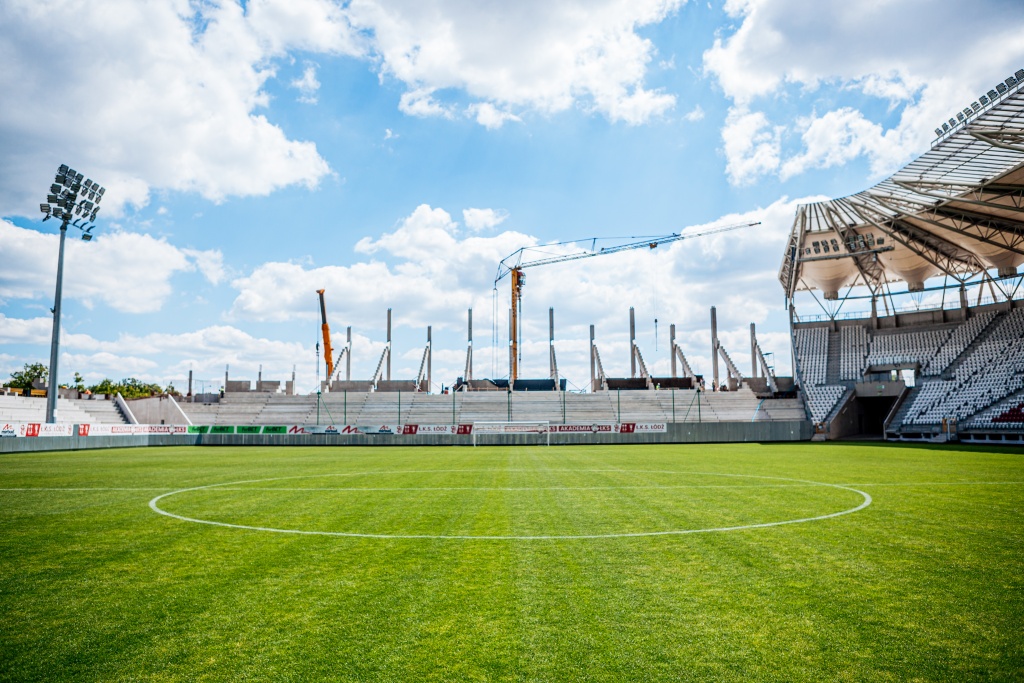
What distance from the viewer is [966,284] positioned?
63.8m

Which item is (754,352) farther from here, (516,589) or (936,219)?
(516,589)

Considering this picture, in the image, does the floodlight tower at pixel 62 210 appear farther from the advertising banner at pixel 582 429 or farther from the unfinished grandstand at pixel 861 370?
the advertising banner at pixel 582 429

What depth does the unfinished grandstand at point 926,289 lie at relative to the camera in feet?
135

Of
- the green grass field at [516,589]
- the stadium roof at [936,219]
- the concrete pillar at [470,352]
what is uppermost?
the stadium roof at [936,219]

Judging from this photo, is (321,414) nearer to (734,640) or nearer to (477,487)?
(477,487)

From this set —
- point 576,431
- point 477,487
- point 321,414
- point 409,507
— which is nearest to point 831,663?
point 409,507

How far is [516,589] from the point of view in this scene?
6910 millimetres

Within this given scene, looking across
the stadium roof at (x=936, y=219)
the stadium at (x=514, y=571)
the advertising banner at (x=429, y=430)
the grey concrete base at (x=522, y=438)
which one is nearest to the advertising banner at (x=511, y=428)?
the grey concrete base at (x=522, y=438)

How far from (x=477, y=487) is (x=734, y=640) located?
12212 mm

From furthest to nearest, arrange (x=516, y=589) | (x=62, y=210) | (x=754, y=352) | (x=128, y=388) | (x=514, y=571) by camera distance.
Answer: (x=128, y=388) < (x=754, y=352) < (x=62, y=210) < (x=514, y=571) < (x=516, y=589)

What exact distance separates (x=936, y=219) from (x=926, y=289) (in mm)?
21390

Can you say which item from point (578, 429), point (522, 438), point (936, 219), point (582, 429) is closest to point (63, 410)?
point (522, 438)

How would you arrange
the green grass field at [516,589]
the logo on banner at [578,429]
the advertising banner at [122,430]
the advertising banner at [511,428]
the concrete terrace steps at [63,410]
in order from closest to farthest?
1. the green grass field at [516,589]
2. the advertising banner at [122,430]
3. the logo on banner at [578,429]
4. the advertising banner at [511,428]
5. the concrete terrace steps at [63,410]

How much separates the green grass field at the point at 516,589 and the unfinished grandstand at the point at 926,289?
113ft
